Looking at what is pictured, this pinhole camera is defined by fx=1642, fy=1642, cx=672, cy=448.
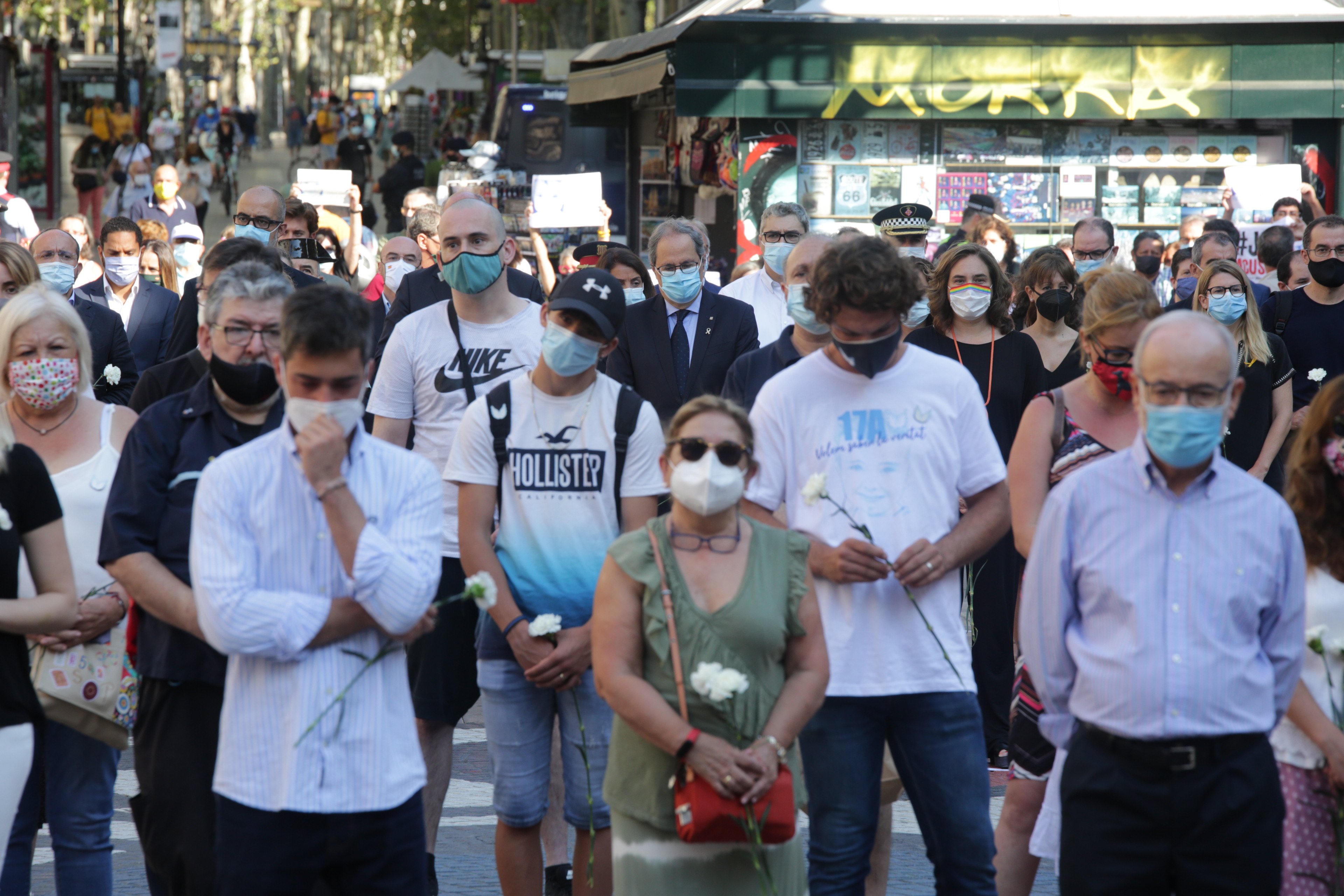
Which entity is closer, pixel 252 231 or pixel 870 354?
pixel 870 354

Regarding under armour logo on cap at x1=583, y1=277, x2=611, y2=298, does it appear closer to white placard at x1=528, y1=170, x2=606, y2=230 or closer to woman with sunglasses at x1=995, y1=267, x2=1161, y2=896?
woman with sunglasses at x1=995, y1=267, x2=1161, y2=896

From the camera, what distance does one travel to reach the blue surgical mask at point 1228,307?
7.68 metres

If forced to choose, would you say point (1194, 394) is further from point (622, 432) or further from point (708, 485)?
point (622, 432)

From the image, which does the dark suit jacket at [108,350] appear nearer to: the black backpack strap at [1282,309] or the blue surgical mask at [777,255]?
the blue surgical mask at [777,255]

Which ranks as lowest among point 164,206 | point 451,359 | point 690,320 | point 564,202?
point 451,359

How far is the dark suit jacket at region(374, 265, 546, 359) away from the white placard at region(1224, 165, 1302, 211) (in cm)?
756

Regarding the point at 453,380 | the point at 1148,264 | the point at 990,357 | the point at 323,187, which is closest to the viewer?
the point at 453,380

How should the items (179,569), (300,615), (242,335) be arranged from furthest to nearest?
(242,335), (179,569), (300,615)

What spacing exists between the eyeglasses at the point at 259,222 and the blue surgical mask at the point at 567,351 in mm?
3844

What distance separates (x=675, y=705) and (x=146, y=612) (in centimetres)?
137

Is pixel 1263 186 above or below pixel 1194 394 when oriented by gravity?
above

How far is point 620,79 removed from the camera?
19.6m

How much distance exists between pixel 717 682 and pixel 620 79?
54.7ft

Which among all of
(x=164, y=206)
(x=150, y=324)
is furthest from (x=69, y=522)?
(x=164, y=206)
